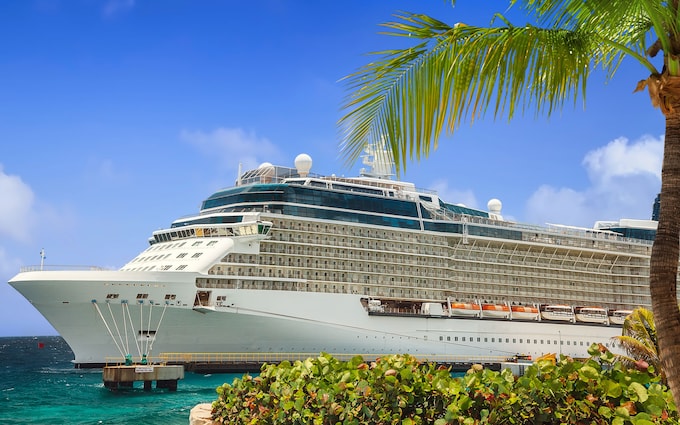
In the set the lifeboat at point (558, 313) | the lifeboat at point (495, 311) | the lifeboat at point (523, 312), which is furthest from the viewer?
the lifeboat at point (558, 313)

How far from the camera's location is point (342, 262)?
1657 inches

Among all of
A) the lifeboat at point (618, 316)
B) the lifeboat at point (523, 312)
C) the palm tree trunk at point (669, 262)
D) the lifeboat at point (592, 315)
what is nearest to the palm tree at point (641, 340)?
the palm tree trunk at point (669, 262)

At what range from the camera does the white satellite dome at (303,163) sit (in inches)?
→ 1834

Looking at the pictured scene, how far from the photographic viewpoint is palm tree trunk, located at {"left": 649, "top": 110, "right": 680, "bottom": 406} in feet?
13.9

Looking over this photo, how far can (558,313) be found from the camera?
163 ft

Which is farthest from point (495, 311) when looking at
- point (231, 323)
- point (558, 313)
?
point (231, 323)

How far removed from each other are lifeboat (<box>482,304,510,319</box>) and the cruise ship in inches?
4.1

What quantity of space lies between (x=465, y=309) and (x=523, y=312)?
5514 millimetres

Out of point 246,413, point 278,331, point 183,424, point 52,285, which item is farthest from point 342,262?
point 246,413

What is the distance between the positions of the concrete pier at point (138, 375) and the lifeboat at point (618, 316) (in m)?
35.4

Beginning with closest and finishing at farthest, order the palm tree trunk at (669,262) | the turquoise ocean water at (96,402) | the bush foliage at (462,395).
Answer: the palm tree trunk at (669,262) < the bush foliage at (462,395) < the turquoise ocean water at (96,402)

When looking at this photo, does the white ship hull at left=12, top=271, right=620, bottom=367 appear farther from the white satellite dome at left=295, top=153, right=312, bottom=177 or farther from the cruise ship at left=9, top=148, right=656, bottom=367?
the white satellite dome at left=295, top=153, right=312, bottom=177

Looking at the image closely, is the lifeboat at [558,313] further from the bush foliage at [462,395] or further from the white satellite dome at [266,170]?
the bush foliage at [462,395]

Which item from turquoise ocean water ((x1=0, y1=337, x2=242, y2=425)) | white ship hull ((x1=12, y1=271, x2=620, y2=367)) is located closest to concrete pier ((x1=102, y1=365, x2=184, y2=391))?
turquoise ocean water ((x1=0, y1=337, x2=242, y2=425))
